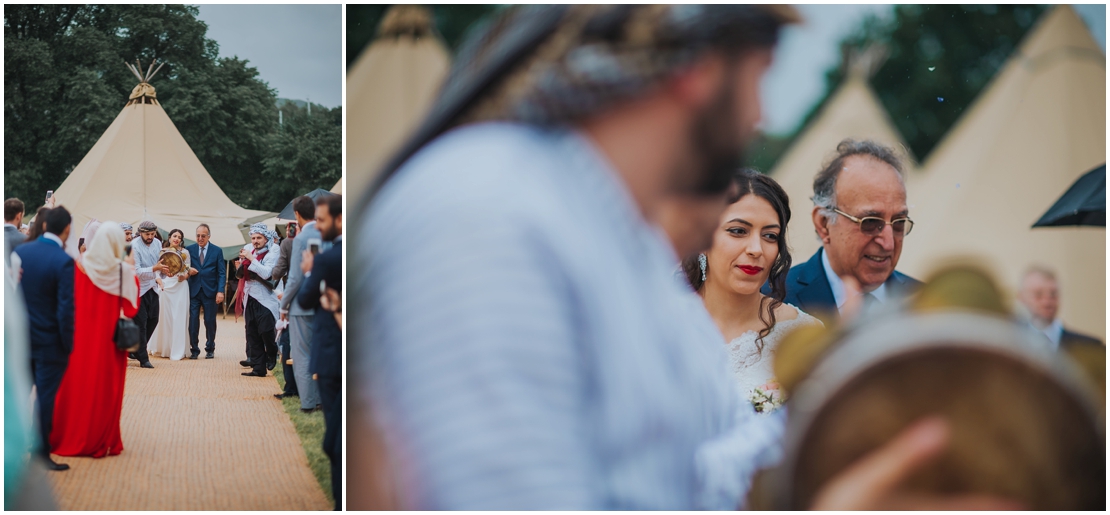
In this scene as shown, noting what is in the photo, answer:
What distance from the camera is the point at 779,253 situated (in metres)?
4.01

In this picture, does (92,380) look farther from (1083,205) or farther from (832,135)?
(1083,205)

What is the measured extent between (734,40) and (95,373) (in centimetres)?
428

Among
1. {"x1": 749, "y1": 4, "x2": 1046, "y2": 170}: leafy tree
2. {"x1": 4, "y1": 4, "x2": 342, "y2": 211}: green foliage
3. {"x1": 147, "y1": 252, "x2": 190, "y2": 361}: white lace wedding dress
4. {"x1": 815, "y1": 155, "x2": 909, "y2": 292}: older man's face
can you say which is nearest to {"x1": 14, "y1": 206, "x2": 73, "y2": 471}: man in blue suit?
{"x1": 4, "y1": 4, "x2": 342, "y2": 211}: green foliage

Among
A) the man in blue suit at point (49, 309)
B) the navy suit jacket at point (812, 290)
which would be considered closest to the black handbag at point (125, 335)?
the man in blue suit at point (49, 309)

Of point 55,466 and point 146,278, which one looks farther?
point 146,278

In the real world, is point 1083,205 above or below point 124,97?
below

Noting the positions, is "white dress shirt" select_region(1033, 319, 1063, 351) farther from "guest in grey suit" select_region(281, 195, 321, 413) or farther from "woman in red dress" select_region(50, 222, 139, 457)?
"woman in red dress" select_region(50, 222, 139, 457)

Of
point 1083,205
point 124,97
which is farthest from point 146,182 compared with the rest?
point 1083,205

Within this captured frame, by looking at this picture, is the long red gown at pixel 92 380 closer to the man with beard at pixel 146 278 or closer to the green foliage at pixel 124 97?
the man with beard at pixel 146 278

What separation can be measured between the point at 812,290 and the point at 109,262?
3411mm

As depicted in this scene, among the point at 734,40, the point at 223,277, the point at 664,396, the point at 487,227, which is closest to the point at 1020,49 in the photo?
the point at 734,40

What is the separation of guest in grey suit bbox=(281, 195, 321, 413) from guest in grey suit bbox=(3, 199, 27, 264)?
43.5 inches

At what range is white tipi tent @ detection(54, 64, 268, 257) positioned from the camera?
3.84 metres

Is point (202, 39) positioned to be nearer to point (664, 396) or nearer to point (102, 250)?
point (102, 250)
